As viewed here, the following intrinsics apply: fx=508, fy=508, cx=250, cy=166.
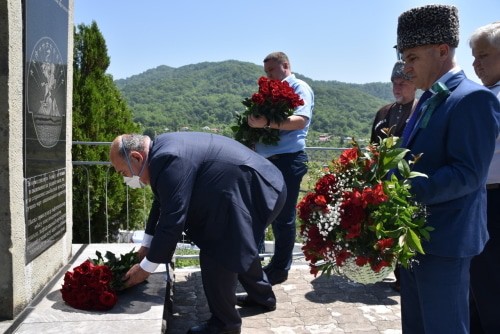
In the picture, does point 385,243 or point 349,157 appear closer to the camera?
point 385,243

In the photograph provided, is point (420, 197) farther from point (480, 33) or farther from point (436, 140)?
point (480, 33)

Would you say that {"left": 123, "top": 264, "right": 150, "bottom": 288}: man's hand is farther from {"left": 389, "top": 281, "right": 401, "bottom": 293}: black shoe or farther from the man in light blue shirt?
{"left": 389, "top": 281, "right": 401, "bottom": 293}: black shoe

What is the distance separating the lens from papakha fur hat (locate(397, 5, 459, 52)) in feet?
7.09

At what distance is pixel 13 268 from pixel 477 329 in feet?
9.23

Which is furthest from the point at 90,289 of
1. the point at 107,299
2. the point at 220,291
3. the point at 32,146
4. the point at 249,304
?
the point at 249,304

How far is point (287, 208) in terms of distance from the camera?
14.8ft

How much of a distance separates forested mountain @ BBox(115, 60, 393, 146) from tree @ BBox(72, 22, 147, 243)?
1625mm

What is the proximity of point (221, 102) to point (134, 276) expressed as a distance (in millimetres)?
32611

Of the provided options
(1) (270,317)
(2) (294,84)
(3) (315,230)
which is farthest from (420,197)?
(2) (294,84)

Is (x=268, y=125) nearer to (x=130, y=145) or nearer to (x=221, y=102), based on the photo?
(x=130, y=145)

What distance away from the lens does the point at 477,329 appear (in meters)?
3.09

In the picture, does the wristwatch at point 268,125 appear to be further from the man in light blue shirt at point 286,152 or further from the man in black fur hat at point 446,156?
the man in black fur hat at point 446,156

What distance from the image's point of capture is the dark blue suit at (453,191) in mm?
2037

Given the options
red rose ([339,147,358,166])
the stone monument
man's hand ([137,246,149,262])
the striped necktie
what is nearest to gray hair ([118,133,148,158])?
the stone monument
